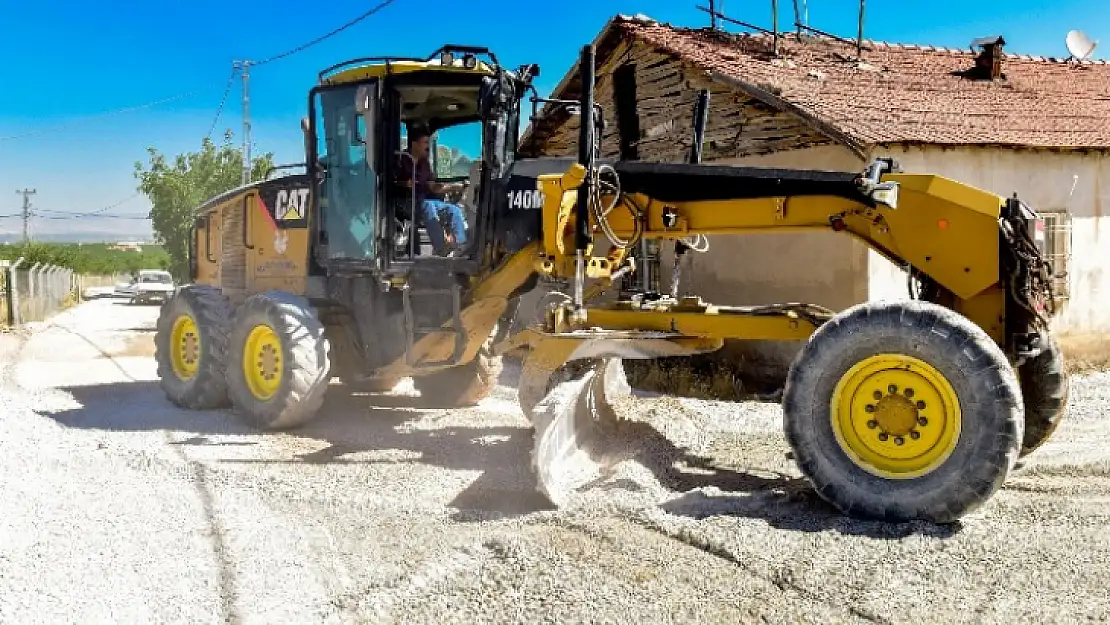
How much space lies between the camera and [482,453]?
757cm

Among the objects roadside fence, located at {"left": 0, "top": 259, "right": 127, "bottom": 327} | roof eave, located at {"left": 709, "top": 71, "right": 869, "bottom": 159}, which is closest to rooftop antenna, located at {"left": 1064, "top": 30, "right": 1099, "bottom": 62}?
roof eave, located at {"left": 709, "top": 71, "right": 869, "bottom": 159}

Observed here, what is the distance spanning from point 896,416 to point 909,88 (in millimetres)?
10227

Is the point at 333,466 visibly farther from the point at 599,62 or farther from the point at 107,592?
the point at 599,62

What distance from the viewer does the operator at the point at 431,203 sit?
8516mm

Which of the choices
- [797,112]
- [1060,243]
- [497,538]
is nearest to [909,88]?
[1060,243]

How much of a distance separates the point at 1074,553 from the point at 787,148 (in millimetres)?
8445

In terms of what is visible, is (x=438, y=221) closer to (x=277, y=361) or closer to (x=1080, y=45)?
(x=277, y=361)

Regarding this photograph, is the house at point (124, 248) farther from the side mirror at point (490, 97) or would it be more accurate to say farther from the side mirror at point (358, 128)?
the side mirror at point (490, 97)

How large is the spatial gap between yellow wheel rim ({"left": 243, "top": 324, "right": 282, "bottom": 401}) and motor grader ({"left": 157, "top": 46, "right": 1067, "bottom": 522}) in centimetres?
2

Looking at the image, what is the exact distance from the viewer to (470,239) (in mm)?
8391

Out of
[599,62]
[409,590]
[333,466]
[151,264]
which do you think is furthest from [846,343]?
[151,264]

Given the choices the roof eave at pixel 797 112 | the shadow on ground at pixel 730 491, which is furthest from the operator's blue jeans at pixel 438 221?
the roof eave at pixel 797 112

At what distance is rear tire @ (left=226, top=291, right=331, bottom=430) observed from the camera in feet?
27.7

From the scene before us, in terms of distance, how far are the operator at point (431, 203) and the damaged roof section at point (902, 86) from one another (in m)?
4.94
